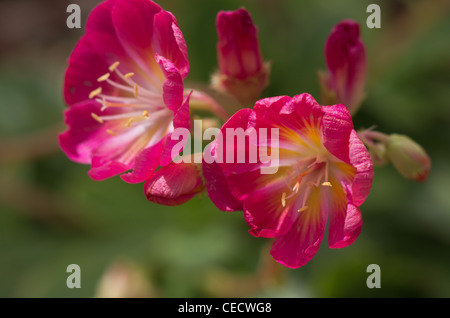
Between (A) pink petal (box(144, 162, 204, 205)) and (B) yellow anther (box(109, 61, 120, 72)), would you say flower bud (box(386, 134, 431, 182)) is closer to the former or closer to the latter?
(A) pink petal (box(144, 162, 204, 205))

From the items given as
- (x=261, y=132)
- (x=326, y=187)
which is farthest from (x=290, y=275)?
(x=261, y=132)

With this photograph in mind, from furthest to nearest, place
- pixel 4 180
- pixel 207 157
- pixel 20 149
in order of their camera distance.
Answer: pixel 4 180
pixel 20 149
pixel 207 157

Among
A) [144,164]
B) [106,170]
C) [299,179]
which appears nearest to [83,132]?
[106,170]

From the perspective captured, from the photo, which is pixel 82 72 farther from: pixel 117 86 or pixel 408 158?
pixel 408 158

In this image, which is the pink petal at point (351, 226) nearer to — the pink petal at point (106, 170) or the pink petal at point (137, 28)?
the pink petal at point (106, 170)
